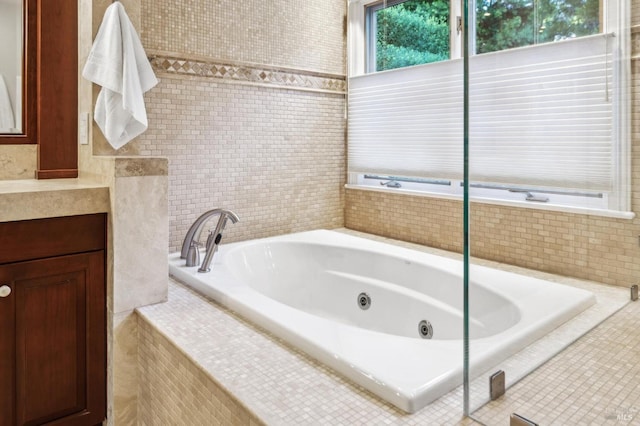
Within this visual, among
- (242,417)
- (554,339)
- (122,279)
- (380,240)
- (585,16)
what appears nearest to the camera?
(242,417)

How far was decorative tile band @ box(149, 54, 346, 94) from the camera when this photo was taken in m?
2.52

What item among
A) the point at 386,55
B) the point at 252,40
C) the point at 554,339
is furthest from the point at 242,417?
the point at 386,55

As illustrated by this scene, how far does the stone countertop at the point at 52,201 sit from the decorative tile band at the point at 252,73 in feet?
2.99

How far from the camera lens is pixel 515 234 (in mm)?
2266

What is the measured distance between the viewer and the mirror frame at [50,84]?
6.94 feet

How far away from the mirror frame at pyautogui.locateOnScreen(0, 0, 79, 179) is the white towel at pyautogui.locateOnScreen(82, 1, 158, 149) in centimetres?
30

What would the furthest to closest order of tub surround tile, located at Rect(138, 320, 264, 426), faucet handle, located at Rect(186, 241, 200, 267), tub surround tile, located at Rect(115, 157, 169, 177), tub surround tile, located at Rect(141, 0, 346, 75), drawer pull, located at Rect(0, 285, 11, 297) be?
tub surround tile, located at Rect(141, 0, 346, 75) < faucet handle, located at Rect(186, 241, 200, 267) < tub surround tile, located at Rect(115, 157, 169, 177) < drawer pull, located at Rect(0, 285, 11, 297) < tub surround tile, located at Rect(138, 320, 264, 426)

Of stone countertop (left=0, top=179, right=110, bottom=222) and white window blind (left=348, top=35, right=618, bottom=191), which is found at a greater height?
white window blind (left=348, top=35, right=618, bottom=191)

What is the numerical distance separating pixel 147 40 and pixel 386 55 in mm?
1554

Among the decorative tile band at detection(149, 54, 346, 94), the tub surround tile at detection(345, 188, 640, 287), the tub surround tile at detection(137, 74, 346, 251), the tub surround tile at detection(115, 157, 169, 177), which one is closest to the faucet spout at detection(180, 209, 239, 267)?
the tub surround tile at detection(137, 74, 346, 251)

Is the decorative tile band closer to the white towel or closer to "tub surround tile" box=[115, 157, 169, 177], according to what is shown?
the white towel

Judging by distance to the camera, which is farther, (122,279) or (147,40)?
(147,40)

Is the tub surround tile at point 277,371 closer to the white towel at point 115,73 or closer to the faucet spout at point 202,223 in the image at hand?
the faucet spout at point 202,223

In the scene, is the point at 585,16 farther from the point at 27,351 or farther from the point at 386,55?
the point at 27,351
